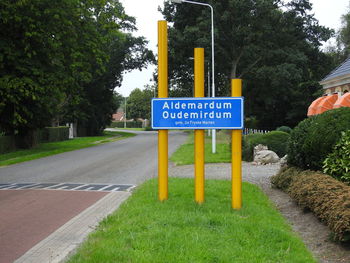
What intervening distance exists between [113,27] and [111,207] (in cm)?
1691

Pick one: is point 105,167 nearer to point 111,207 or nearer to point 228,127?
point 111,207

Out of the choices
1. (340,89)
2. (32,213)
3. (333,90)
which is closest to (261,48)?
(333,90)

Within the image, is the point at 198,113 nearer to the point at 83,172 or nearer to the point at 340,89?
the point at 83,172

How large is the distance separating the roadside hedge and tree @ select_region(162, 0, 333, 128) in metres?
30.4

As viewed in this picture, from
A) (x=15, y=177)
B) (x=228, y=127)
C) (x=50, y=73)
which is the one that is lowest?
(x=15, y=177)

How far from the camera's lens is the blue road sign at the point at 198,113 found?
8219 millimetres

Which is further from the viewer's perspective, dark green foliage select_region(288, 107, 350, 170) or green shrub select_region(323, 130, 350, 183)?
dark green foliage select_region(288, 107, 350, 170)

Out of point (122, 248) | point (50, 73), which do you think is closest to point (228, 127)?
point (122, 248)

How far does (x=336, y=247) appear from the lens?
6156 mm

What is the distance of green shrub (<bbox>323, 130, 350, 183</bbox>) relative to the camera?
27.5ft

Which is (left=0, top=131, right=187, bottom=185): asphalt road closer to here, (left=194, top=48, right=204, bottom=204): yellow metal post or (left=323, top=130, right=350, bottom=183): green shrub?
(left=194, top=48, right=204, bottom=204): yellow metal post

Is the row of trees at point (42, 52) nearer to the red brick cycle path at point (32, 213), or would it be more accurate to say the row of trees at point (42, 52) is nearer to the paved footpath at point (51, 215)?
the paved footpath at point (51, 215)

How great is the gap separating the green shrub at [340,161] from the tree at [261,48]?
30195mm

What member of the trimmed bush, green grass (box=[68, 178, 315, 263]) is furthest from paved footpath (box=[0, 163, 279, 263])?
the trimmed bush
